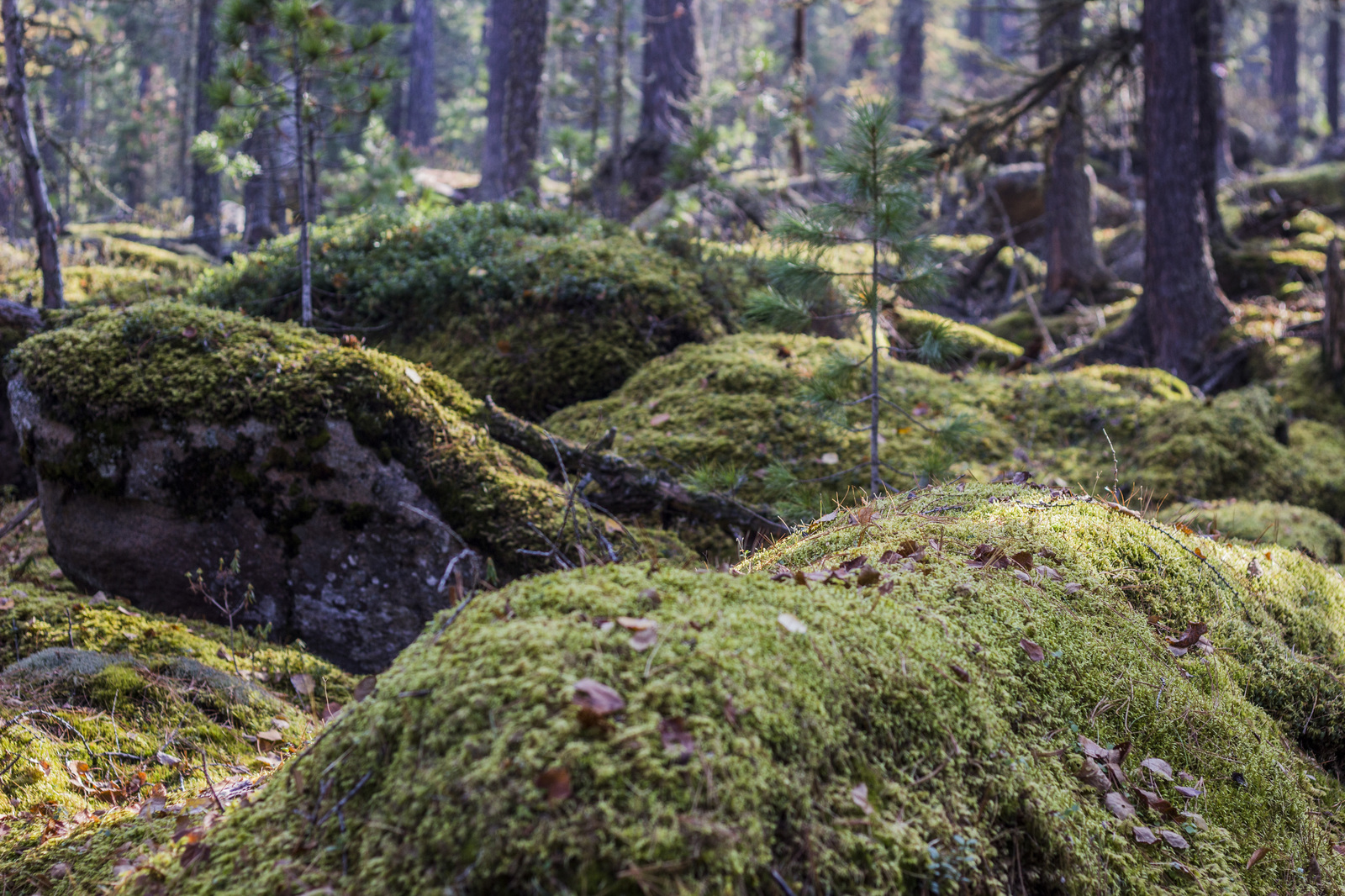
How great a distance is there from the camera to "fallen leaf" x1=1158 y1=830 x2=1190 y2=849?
79.7 inches

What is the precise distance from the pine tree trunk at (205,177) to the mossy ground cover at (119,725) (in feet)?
44.0

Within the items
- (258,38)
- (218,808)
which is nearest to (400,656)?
(218,808)

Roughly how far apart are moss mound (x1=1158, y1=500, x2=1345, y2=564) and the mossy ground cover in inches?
203

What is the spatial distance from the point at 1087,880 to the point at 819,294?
3.61m

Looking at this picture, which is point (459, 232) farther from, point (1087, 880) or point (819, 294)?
point (1087, 880)

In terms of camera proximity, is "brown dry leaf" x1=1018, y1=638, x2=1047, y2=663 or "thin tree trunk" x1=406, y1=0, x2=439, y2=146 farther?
Result: "thin tree trunk" x1=406, y1=0, x2=439, y2=146

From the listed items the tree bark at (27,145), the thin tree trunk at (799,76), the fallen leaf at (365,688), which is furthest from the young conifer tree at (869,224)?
the thin tree trunk at (799,76)

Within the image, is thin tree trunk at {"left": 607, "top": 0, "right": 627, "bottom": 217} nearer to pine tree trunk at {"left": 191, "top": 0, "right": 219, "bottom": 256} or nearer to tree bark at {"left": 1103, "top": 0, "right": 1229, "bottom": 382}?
tree bark at {"left": 1103, "top": 0, "right": 1229, "bottom": 382}

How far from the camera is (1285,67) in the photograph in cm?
2575

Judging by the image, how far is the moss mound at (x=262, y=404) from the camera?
14.1 ft

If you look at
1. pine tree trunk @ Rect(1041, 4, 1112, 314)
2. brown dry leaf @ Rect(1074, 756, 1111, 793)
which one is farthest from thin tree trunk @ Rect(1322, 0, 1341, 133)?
brown dry leaf @ Rect(1074, 756, 1111, 793)

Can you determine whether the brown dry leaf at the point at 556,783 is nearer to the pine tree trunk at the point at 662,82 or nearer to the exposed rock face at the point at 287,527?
the exposed rock face at the point at 287,527

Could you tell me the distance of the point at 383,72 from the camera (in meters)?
6.97

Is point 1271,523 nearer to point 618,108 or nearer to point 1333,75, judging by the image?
point 618,108
